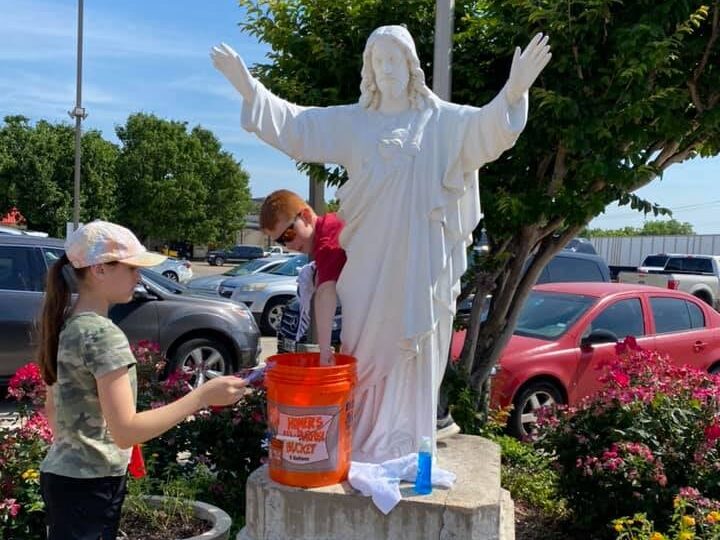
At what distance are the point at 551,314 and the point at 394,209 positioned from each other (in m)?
4.81

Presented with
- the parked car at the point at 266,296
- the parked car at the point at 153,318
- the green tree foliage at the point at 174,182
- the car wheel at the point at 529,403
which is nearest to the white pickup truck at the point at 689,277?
the parked car at the point at 266,296

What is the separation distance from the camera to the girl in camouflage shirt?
2.25 metres

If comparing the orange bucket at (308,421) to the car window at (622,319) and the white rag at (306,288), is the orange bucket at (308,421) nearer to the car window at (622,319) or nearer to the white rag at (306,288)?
the white rag at (306,288)

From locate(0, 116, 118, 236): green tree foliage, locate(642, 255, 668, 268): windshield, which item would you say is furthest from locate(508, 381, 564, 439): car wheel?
locate(0, 116, 118, 236): green tree foliage

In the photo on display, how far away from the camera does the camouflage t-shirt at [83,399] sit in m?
2.26

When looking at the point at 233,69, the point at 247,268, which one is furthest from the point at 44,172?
the point at 233,69

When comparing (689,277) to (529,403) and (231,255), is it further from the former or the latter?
(231,255)

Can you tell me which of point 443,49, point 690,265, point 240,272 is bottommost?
point 240,272

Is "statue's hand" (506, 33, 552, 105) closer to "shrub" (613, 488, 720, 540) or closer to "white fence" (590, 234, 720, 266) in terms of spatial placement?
"shrub" (613, 488, 720, 540)

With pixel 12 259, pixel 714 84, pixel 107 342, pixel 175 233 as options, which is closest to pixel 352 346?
pixel 107 342

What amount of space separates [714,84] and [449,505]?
372 cm

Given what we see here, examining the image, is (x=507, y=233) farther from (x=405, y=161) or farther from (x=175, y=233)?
(x=175, y=233)

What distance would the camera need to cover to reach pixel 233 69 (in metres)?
3.08

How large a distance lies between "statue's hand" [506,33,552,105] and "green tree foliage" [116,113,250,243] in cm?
3896
